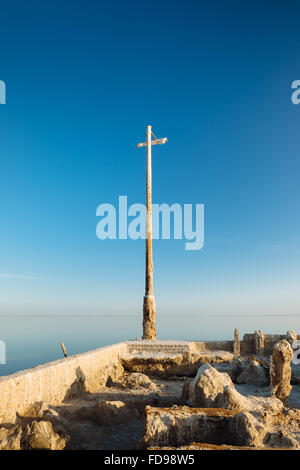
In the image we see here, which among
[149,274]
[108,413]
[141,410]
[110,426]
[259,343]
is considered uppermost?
[149,274]

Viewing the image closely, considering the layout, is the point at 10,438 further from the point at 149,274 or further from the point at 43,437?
the point at 149,274

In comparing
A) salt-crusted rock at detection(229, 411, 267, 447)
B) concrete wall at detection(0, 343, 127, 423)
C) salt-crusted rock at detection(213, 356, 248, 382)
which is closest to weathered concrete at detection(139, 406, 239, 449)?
salt-crusted rock at detection(229, 411, 267, 447)

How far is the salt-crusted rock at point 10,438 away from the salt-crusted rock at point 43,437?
0.10 m

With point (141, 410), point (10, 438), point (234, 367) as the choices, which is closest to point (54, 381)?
point (141, 410)

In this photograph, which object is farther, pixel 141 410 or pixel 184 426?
pixel 141 410

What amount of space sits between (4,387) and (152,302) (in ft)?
35.8

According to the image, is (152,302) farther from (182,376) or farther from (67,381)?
(67,381)

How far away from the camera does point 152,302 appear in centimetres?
1573

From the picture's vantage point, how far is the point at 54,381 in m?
6.62

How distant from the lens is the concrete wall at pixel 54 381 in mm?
5180

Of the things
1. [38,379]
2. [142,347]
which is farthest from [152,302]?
[38,379]

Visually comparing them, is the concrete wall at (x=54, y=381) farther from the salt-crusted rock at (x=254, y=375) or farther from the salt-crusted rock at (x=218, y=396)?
the salt-crusted rock at (x=254, y=375)

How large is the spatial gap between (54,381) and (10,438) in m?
2.17

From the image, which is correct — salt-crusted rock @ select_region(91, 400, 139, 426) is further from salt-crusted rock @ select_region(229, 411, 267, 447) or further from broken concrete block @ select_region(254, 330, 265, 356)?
broken concrete block @ select_region(254, 330, 265, 356)
